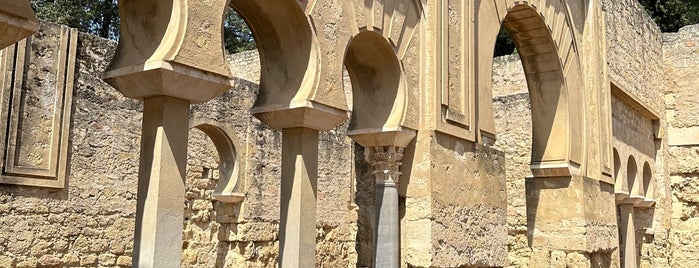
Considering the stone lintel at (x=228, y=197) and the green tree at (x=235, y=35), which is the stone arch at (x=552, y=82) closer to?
the stone lintel at (x=228, y=197)

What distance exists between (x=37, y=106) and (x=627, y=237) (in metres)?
10.4

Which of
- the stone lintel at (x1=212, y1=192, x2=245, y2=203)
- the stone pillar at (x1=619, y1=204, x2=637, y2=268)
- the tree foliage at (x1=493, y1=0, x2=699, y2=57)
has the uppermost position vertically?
the tree foliage at (x1=493, y1=0, x2=699, y2=57)

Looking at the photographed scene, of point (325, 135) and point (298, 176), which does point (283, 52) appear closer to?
point (298, 176)

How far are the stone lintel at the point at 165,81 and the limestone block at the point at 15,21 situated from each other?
2.58ft

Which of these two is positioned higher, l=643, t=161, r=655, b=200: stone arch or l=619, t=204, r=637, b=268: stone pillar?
l=643, t=161, r=655, b=200: stone arch

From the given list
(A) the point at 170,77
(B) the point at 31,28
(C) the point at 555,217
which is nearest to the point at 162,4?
(A) the point at 170,77

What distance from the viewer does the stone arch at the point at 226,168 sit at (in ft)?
31.8

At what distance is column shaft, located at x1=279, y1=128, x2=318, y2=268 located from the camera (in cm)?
467

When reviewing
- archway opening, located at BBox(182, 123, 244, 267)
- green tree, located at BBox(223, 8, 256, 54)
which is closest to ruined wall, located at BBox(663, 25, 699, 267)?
archway opening, located at BBox(182, 123, 244, 267)

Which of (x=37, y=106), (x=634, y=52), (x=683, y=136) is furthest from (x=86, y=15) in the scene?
(x=683, y=136)

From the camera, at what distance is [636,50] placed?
1218cm

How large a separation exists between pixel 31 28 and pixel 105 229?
5270 mm

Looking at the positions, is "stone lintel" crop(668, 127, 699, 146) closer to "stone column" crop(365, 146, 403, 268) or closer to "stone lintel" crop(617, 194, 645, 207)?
"stone lintel" crop(617, 194, 645, 207)

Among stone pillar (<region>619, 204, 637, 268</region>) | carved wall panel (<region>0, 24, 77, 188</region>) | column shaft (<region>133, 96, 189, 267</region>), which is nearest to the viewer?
column shaft (<region>133, 96, 189, 267</region>)
